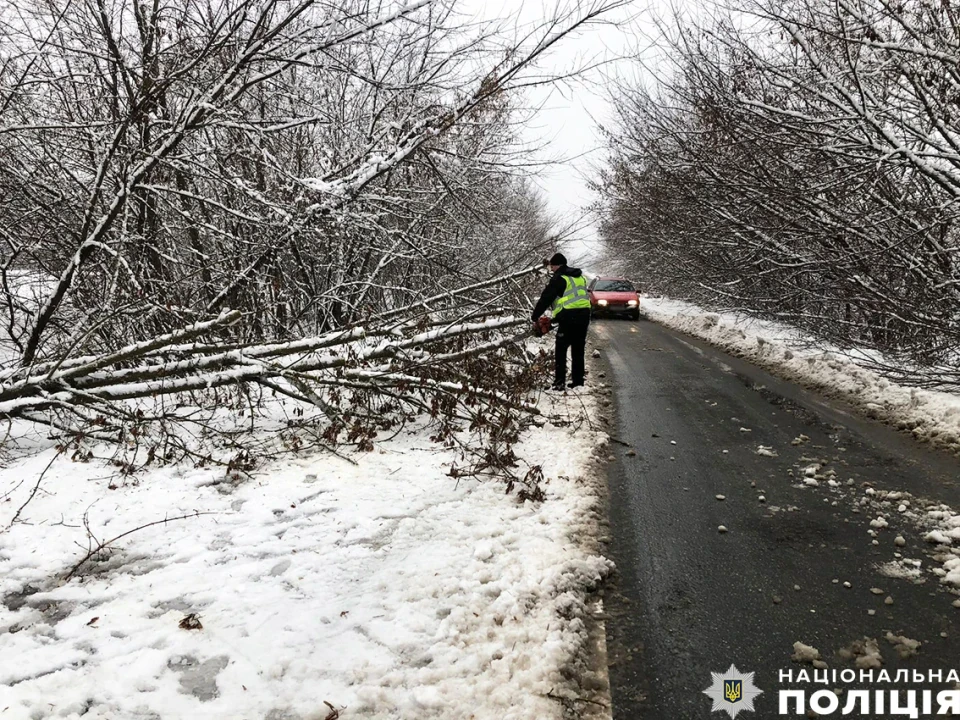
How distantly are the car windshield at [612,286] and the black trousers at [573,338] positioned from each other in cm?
1343

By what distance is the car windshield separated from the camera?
20656 mm

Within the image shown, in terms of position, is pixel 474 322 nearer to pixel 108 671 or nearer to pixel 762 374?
pixel 108 671

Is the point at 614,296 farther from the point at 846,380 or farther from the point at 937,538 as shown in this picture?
the point at 937,538

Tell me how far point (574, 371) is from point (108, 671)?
6.48 meters

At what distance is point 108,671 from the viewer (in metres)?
2.39

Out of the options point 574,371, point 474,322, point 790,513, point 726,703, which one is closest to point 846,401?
point 574,371

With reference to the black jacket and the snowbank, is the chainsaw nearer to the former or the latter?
the black jacket

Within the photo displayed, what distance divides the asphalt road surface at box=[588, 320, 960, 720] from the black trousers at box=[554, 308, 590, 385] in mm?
1326

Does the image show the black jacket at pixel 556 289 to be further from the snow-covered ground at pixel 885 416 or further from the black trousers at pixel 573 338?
the snow-covered ground at pixel 885 416

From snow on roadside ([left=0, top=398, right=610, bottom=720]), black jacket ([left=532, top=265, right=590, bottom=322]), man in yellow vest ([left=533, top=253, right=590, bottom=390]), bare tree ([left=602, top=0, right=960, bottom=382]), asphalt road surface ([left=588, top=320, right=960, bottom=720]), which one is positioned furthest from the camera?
man in yellow vest ([left=533, top=253, right=590, bottom=390])

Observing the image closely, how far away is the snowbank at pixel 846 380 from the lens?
5887 millimetres

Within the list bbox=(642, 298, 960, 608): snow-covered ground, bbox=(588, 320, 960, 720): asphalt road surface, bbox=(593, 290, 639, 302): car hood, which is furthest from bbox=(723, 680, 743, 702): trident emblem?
bbox=(593, 290, 639, 302): car hood

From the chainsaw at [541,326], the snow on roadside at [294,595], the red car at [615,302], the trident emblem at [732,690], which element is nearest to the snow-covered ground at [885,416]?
the trident emblem at [732,690]

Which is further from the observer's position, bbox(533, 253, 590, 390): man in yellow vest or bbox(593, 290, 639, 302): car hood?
bbox(593, 290, 639, 302): car hood
